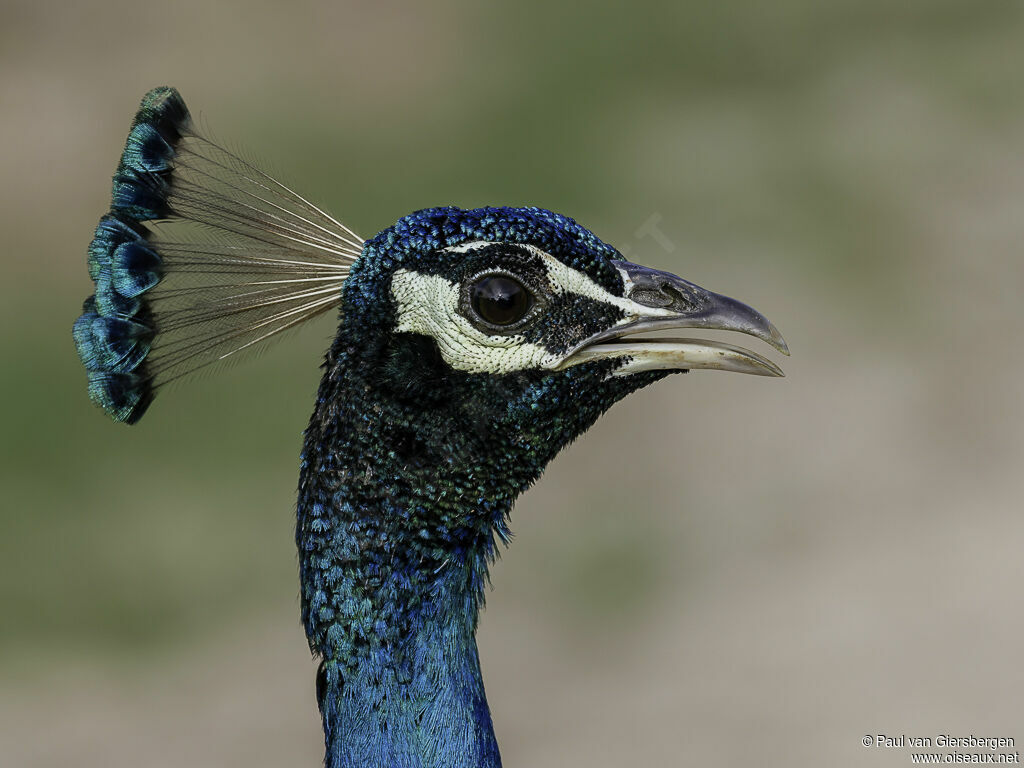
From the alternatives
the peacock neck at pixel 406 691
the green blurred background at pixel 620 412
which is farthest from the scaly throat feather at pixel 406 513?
the green blurred background at pixel 620 412

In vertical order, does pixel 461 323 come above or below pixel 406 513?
above

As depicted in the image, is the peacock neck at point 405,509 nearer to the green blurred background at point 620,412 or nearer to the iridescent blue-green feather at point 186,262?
the iridescent blue-green feather at point 186,262

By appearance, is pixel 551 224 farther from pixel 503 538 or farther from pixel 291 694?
pixel 291 694

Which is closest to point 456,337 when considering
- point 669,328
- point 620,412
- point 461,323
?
point 461,323

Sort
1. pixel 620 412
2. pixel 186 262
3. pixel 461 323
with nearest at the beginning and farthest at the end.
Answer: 1. pixel 461 323
2. pixel 186 262
3. pixel 620 412

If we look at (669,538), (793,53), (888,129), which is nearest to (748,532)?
(669,538)

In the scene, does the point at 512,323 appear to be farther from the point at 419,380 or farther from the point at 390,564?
the point at 390,564

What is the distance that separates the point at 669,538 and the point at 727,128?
337 centimetres

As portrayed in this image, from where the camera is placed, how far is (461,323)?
1707mm

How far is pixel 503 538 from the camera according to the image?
1827mm

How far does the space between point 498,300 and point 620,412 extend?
365cm

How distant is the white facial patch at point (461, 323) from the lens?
1713 mm

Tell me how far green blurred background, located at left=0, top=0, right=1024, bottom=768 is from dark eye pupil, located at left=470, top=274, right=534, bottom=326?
1.82 feet

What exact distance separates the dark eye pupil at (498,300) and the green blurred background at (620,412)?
56cm
